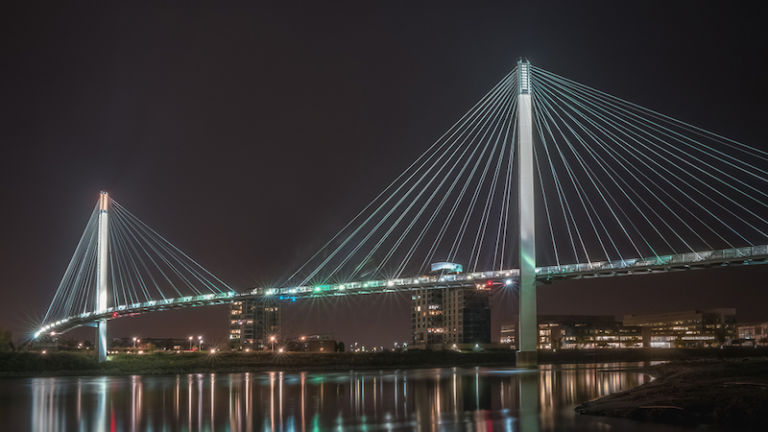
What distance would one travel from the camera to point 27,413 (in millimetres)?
A: 21406

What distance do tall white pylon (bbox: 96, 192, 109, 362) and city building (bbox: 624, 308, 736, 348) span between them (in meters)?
117

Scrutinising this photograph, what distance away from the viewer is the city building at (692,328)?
158m

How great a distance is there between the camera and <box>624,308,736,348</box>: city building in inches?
6240

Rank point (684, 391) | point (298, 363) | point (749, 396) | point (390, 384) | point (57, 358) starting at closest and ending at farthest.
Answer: point (749, 396)
point (684, 391)
point (390, 384)
point (57, 358)
point (298, 363)

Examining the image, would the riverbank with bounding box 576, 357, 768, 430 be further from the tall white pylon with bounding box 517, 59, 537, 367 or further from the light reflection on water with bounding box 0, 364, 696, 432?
the tall white pylon with bounding box 517, 59, 537, 367

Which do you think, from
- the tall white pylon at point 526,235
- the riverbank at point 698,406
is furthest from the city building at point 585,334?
the riverbank at point 698,406

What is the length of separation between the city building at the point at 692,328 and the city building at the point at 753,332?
3.28 meters

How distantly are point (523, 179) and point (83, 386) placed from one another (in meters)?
24.3

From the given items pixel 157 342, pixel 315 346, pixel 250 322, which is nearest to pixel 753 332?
pixel 250 322

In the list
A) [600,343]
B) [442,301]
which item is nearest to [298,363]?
[442,301]

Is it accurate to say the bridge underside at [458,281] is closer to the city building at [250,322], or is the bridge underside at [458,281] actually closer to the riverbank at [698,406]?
the riverbank at [698,406]

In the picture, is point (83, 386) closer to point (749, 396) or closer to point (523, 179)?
point (523, 179)

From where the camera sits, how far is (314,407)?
21344 mm

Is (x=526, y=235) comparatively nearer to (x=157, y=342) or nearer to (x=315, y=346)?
(x=315, y=346)
